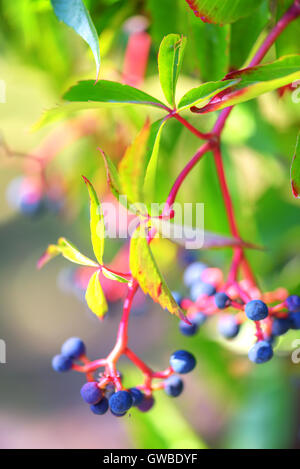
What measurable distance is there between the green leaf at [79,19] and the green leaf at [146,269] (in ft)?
0.55

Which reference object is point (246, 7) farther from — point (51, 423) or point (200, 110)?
point (51, 423)

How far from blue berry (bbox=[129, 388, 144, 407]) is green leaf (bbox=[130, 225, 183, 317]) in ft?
0.46

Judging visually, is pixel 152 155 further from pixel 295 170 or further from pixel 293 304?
pixel 293 304

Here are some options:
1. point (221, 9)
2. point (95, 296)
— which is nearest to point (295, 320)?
point (95, 296)

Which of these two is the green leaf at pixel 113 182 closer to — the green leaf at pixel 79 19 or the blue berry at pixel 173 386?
the green leaf at pixel 79 19

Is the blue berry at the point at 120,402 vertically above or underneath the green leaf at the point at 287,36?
underneath

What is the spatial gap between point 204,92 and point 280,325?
28 centimetres

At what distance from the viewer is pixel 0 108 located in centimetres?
122

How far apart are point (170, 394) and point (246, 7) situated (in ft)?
1.46

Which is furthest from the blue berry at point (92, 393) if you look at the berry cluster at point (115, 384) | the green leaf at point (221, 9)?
the green leaf at point (221, 9)

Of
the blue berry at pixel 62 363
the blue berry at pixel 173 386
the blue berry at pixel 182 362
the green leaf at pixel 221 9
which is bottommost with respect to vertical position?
the blue berry at pixel 173 386

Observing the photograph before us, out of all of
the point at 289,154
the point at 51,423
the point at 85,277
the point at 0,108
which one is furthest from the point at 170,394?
the point at 51,423

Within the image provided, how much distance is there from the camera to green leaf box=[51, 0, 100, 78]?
18.1 inches

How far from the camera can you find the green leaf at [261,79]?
0.39m
